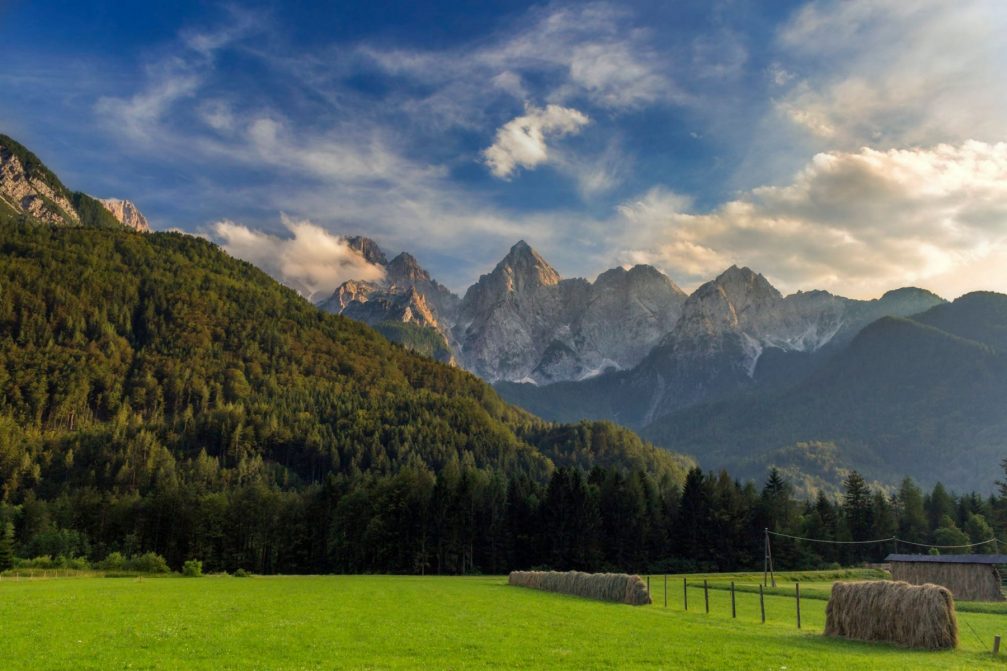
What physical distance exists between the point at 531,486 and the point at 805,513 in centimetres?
6488

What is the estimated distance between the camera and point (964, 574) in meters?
78.8

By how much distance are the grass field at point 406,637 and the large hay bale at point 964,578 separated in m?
33.2

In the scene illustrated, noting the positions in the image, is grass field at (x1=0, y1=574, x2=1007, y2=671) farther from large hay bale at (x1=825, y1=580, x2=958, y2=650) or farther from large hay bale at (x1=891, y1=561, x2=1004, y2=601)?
large hay bale at (x1=891, y1=561, x2=1004, y2=601)

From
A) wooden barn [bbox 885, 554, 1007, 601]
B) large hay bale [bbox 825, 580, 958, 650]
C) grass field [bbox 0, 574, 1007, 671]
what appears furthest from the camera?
wooden barn [bbox 885, 554, 1007, 601]

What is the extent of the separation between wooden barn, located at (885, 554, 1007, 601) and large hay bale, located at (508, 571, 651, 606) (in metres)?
45.1

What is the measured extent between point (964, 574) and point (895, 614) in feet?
188

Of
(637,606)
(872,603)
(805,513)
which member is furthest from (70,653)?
(805,513)

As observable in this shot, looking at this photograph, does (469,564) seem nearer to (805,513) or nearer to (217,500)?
(217,500)

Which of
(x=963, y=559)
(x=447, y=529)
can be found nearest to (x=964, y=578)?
(x=963, y=559)

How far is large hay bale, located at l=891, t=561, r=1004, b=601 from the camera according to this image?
254 feet

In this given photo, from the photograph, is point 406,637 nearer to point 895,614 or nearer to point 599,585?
point 895,614

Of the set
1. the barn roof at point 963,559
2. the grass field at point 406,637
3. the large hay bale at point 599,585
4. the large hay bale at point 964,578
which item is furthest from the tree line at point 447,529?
the grass field at point 406,637

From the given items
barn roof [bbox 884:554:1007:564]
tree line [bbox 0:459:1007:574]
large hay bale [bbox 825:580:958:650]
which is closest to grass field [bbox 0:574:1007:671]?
large hay bale [bbox 825:580:958:650]

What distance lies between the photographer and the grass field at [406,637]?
24.2 m
